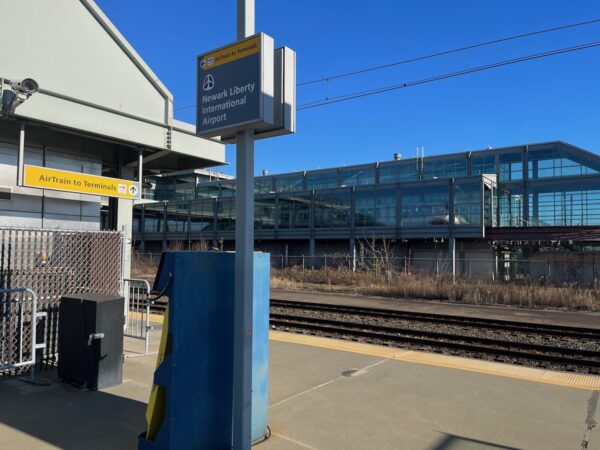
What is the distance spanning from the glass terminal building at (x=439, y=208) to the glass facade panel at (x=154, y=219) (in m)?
2.40

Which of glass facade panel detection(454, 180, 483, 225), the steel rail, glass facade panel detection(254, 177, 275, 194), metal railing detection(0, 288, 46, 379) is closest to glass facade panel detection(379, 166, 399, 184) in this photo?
glass facade panel detection(254, 177, 275, 194)

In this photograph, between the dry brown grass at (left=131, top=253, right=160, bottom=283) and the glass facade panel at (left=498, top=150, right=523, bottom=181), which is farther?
the glass facade panel at (left=498, top=150, right=523, bottom=181)

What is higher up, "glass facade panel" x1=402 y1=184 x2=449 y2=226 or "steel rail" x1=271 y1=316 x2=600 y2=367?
"glass facade panel" x1=402 y1=184 x2=449 y2=226

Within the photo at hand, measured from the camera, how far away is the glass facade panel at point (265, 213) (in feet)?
156

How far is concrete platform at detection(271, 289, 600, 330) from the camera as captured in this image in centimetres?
1652

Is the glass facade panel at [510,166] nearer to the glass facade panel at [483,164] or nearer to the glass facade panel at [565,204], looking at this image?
the glass facade panel at [483,164]

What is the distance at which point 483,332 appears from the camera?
13086 mm

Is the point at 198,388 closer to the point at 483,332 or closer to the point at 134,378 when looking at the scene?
the point at 134,378

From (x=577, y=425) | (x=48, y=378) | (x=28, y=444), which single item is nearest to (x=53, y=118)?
(x=48, y=378)

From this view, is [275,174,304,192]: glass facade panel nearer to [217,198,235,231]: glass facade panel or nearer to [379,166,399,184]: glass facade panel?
[217,198,235,231]: glass facade panel

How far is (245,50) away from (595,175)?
4286cm

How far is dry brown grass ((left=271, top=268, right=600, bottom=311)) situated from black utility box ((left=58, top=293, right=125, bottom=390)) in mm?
18263

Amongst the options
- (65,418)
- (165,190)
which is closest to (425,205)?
(65,418)

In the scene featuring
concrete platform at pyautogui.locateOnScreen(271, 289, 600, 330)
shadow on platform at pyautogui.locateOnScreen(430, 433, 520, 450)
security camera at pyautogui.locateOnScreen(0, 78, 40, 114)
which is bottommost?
concrete platform at pyautogui.locateOnScreen(271, 289, 600, 330)
